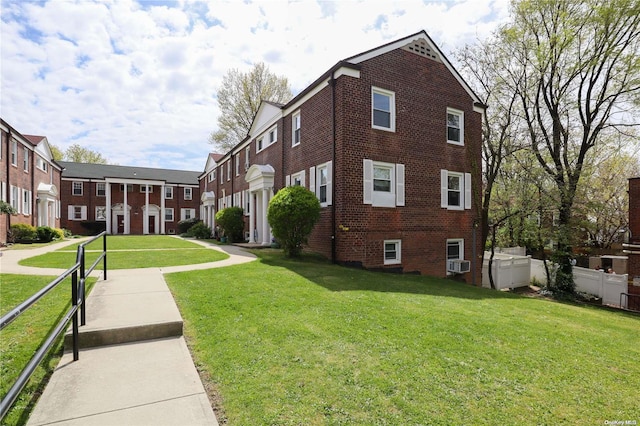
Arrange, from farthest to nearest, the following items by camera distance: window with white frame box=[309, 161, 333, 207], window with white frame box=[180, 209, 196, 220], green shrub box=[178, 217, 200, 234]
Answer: window with white frame box=[180, 209, 196, 220] → green shrub box=[178, 217, 200, 234] → window with white frame box=[309, 161, 333, 207]

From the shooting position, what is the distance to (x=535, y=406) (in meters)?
2.96

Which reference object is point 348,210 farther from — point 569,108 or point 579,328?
point 569,108

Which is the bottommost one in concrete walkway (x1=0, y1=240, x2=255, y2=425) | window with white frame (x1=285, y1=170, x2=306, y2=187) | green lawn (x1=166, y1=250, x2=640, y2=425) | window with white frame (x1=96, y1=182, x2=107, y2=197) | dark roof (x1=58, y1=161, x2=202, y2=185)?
green lawn (x1=166, y1=250, x2=640, y2=425)

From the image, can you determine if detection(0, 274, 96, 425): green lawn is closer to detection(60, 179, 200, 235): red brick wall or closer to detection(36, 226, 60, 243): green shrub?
detection(36, 226, 60, 243): green shrub

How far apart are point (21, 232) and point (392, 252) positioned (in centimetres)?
2114

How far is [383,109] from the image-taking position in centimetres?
1220

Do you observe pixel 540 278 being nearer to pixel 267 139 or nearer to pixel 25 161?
pixel 267 139

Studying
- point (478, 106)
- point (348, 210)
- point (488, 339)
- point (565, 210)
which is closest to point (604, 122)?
point (565, 210)

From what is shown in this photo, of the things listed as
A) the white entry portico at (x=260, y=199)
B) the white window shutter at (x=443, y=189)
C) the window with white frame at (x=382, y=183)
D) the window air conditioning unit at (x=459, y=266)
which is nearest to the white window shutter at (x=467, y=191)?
the white window shutter at (x=443, y=189)

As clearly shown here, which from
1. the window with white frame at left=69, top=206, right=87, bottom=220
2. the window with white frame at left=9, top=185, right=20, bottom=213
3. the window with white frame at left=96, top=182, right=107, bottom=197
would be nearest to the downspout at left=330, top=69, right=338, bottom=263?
the window with white frame at left=9, top=185, right=20, bottom=213

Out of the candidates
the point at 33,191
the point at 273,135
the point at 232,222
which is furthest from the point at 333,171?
the point at 33,191

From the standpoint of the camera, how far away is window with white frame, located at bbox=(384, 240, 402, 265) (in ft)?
39.2

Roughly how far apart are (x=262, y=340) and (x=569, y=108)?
1701 cm

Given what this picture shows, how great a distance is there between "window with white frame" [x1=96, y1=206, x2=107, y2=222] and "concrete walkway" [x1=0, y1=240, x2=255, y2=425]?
33.2m
